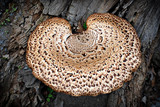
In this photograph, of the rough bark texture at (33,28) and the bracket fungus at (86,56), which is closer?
the bracket fungus at (86,56)

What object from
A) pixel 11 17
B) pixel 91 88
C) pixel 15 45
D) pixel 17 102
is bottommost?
pixel 17 102

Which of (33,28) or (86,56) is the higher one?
(86,56)

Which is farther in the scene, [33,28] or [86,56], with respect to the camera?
[33,28]

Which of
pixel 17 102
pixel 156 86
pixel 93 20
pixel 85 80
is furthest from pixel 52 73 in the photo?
pixel 156 86

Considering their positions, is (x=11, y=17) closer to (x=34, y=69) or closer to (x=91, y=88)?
(x=34, y=69)
